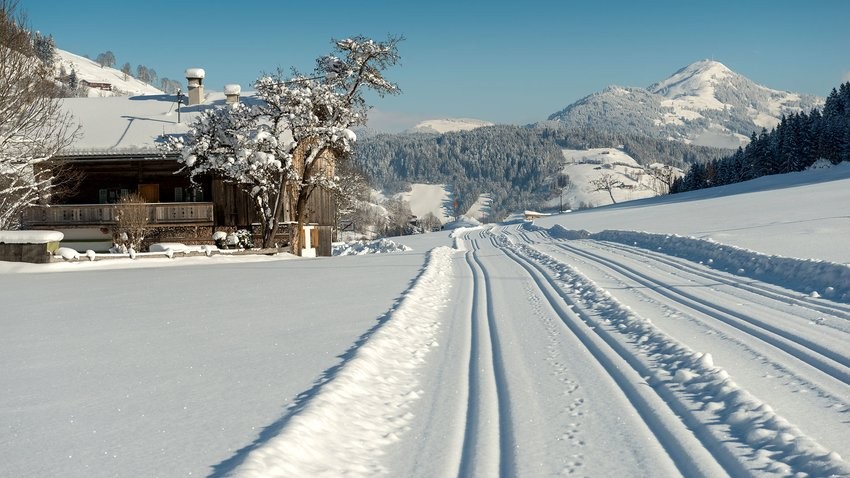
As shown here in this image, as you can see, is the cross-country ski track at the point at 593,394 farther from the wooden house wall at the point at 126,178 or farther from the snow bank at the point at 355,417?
the wooden house wall at the point at 126,178

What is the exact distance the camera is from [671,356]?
720 centimetres

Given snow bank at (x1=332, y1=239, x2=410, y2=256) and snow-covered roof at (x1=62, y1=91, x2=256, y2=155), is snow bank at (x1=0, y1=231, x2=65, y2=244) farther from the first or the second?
snow bank at (x1=332, y1=239, x2=410, y2=256)

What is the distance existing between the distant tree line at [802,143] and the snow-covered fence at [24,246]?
81.1m

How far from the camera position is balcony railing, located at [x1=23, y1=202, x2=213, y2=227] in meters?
28.5

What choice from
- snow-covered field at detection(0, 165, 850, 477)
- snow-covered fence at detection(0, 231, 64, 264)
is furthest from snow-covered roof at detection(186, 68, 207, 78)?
snow-covered field at detection(0, 165, 850, 477)

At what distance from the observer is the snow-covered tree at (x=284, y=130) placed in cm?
2714

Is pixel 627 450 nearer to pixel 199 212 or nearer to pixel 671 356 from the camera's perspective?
pixel 671 356

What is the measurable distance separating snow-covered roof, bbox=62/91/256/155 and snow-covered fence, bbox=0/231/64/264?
33.3ft

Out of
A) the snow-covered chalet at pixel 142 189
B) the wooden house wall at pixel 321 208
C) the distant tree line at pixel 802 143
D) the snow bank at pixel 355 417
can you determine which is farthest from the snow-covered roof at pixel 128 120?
the distant tree line at pixel 802 143

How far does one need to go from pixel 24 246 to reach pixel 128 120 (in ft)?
48.6

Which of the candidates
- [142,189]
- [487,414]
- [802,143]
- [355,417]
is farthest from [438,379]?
[802,143]

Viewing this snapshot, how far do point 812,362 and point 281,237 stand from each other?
27.2m

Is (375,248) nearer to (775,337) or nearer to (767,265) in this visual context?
(767,265)

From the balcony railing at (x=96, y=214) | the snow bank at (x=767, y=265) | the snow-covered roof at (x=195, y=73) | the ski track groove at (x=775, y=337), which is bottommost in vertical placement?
the ski track groove at (x=775, y=337)
